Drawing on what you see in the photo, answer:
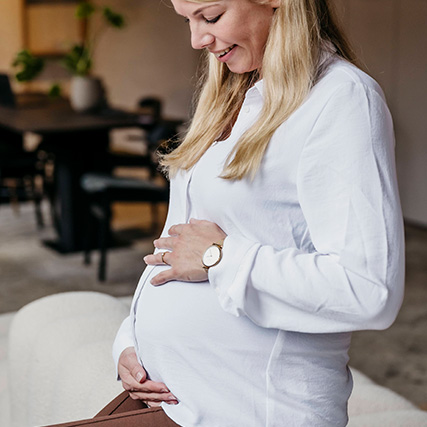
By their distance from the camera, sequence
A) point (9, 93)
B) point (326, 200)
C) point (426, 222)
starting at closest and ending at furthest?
point (326, 200) → point (426, 222) → point (9, 93)

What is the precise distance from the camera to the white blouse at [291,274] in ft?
3.34

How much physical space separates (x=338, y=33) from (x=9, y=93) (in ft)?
17.5

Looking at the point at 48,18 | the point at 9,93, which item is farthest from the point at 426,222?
the point at 48,18

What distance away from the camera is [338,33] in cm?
119

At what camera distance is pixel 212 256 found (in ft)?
3.70

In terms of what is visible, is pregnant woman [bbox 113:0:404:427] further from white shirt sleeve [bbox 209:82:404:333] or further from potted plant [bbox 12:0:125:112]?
potted plant [bbox 12:0:125:112]

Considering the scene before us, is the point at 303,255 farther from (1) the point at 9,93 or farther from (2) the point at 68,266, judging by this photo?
(1) the point at 9,93

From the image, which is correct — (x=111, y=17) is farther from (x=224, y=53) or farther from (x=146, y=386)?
(x=146, y=386)

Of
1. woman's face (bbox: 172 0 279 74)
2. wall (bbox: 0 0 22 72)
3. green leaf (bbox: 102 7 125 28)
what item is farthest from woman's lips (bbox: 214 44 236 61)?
wall (bbox: 0 0 22 72)

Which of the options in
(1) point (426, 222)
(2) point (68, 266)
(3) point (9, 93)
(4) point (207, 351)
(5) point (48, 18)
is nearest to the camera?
(4) point (207, 351)

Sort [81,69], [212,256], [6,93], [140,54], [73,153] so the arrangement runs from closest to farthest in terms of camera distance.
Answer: [212,256], [73,153], [81,69], [6,93], [140,54]

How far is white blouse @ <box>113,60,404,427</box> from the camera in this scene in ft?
3.34

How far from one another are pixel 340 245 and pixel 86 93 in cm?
488

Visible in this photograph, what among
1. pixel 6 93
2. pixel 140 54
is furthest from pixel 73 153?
pixel 140 54
